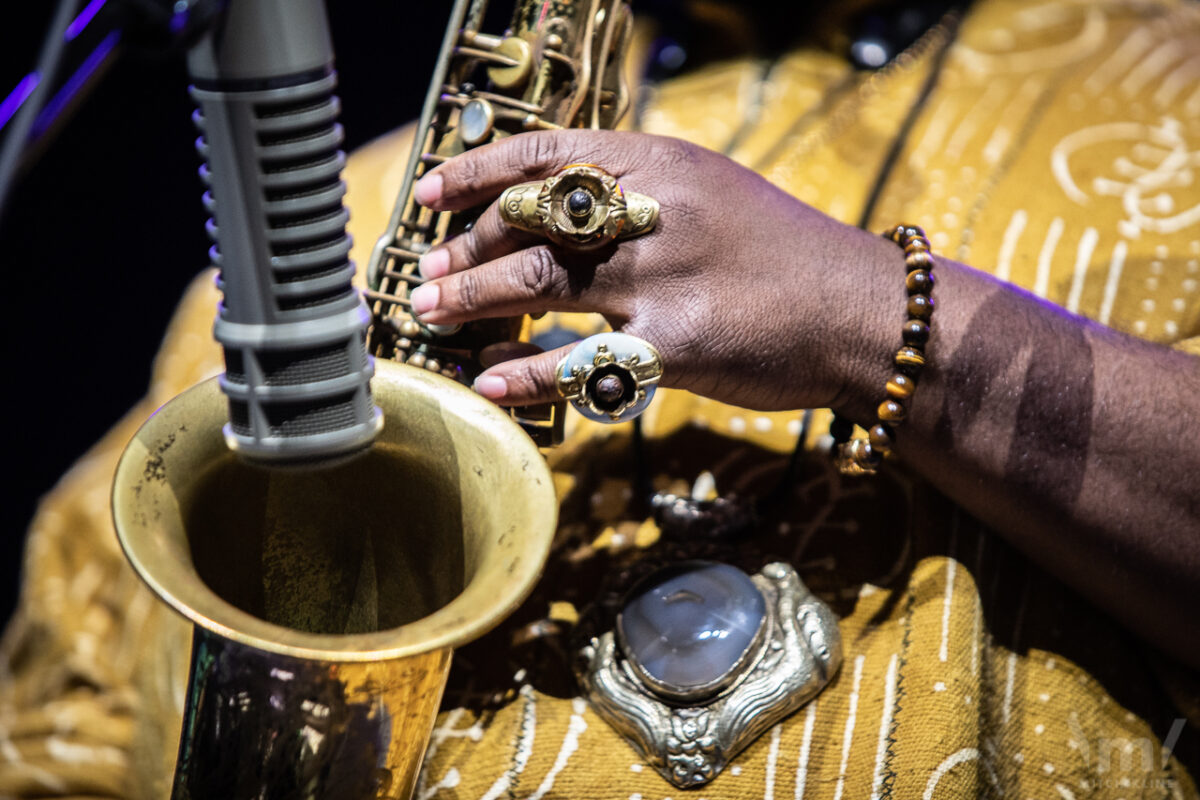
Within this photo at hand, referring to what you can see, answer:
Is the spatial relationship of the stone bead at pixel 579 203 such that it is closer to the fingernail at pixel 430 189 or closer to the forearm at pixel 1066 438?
the fingernail at pixel 430 189

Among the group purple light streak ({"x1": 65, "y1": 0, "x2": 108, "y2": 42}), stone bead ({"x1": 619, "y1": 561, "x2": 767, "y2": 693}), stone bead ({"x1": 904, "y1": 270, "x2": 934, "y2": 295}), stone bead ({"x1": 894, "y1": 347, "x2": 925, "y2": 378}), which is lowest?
stone bead ({"x1": 619, "y1": 561, "x2": 767, "y2": 693})

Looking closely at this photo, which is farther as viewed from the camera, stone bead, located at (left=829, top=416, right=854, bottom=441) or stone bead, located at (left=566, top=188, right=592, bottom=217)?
stone bead, located at (left=829, top=416, right=854, bottom=441)

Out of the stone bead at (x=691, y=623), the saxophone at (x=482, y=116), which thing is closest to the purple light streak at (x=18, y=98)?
the saxophone at (x=482, y=116)

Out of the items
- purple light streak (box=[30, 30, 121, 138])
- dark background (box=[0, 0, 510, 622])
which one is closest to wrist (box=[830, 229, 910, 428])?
purple light streak (box=[30, 30, 121, 138])

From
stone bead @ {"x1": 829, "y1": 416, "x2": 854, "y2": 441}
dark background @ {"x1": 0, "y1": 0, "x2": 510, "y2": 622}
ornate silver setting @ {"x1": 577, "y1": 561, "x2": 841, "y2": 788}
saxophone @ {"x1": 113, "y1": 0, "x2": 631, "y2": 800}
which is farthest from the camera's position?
dark background @ {"x1": 0, "y1": 0, "x2": 510, "y2": 622}

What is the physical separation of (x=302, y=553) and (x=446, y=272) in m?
0.33

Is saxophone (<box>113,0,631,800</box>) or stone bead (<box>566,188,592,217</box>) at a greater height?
stone bead (<box>566,188,592,217</box>)

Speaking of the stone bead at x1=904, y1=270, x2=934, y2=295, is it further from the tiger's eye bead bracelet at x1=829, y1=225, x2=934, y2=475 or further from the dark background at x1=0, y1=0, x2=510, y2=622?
the dark background at x1=0, y1=0, x2=510, y2=622

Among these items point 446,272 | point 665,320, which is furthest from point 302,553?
point 665,320

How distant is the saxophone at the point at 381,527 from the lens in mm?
730

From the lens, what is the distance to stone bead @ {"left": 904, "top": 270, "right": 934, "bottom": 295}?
0.87m

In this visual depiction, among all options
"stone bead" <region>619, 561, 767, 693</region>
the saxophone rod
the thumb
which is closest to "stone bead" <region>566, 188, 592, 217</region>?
the thumb

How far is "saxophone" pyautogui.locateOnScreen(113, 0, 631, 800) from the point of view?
730 millimetres

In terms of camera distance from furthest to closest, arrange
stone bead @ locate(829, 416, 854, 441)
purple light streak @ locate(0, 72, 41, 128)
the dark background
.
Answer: the dark background → stone bead @ locate(829, 416, 854, 441) → purple light streak @ locate(0, 72, 41, 128)
